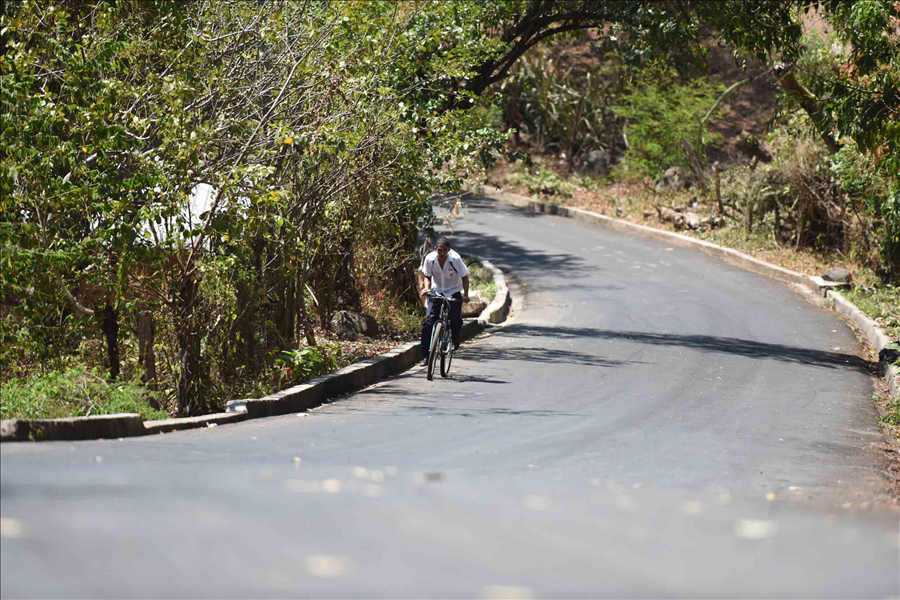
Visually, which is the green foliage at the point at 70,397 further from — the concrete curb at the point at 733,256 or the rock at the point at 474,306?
the rock at the point at 474,306

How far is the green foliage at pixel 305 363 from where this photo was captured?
12500 millimetres

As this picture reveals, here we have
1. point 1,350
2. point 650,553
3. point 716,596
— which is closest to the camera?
point 716,596

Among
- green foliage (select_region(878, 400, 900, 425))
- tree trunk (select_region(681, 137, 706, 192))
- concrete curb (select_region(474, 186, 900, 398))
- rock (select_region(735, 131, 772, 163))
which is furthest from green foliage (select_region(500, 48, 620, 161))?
green foliage (select_region(878, 400, 900, 425))

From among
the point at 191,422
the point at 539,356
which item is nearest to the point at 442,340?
the point at 539,356

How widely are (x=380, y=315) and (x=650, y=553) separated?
40.9ft

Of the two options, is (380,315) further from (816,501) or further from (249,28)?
(816,501)

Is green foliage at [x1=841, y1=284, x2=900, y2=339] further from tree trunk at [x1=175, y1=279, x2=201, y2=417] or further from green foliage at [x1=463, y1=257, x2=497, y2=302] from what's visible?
tree trunk at [x1=175, y1=279, x2=201, y2=417]

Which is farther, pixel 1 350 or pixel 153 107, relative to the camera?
pixel 153 107

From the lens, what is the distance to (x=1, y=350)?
10031 millimetres

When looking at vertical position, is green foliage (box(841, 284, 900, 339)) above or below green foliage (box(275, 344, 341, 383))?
below

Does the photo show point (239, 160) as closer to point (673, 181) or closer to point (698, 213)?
point (698, 213)

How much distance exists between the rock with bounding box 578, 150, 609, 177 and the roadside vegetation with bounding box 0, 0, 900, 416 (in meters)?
20.0

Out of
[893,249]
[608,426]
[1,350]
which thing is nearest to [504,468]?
[608,426]

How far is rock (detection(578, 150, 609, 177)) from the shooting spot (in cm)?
4037
